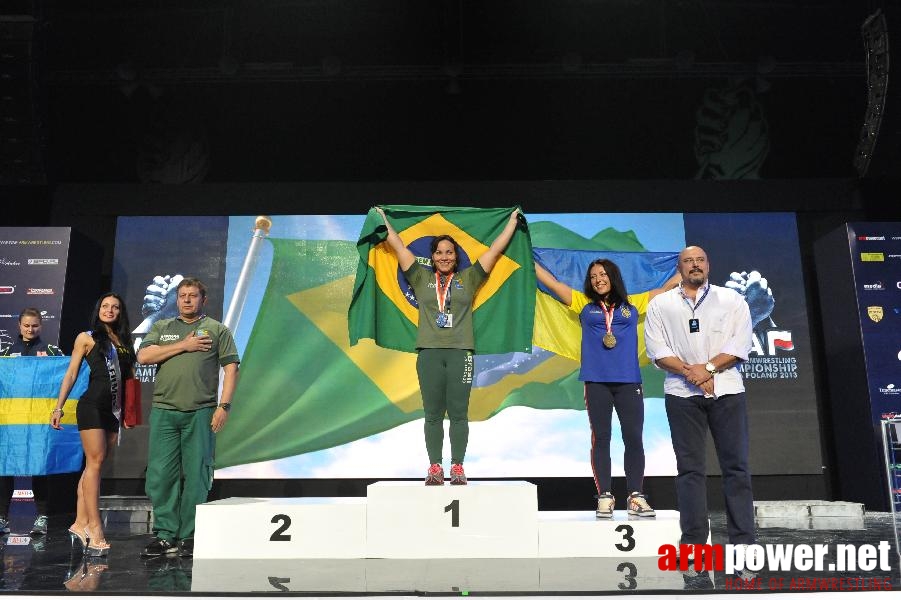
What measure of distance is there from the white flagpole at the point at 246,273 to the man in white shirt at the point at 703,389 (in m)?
4.03

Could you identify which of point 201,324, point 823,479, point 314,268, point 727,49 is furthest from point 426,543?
point 727,49

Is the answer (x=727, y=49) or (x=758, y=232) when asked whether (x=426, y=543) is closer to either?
(x=758, y=232)

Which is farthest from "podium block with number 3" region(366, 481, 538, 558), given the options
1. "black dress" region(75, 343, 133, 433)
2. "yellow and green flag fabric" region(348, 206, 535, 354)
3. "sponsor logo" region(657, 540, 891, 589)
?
"black dress" region(75, 343, 133, 433)

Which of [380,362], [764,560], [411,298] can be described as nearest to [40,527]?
[380,362]

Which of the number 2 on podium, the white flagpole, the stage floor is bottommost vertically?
the stage floor

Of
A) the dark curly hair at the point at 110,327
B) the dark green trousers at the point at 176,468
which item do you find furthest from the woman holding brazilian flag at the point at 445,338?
the dark curly hair at the point at 110,327

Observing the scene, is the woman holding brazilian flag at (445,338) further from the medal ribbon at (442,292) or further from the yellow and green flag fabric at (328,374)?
the yellow and green flag fabric at (328,374)

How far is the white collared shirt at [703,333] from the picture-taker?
3.06 m

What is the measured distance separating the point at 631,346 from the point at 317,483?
3.26 meters

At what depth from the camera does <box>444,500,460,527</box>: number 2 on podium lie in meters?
3.26

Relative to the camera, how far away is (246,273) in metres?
6.27

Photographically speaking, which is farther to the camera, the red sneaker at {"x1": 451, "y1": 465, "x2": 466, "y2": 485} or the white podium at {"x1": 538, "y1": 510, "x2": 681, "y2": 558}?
the red sneaker at {"x1": 451, "y1": 465, "x2": 466, "y2": 485}

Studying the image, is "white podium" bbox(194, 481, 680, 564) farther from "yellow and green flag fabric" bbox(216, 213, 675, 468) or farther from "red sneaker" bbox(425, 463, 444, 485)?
"yellow and green flag fabric" bbox(216, 213, 675, 468)

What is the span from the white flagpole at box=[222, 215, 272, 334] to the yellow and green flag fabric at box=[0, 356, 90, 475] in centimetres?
157
